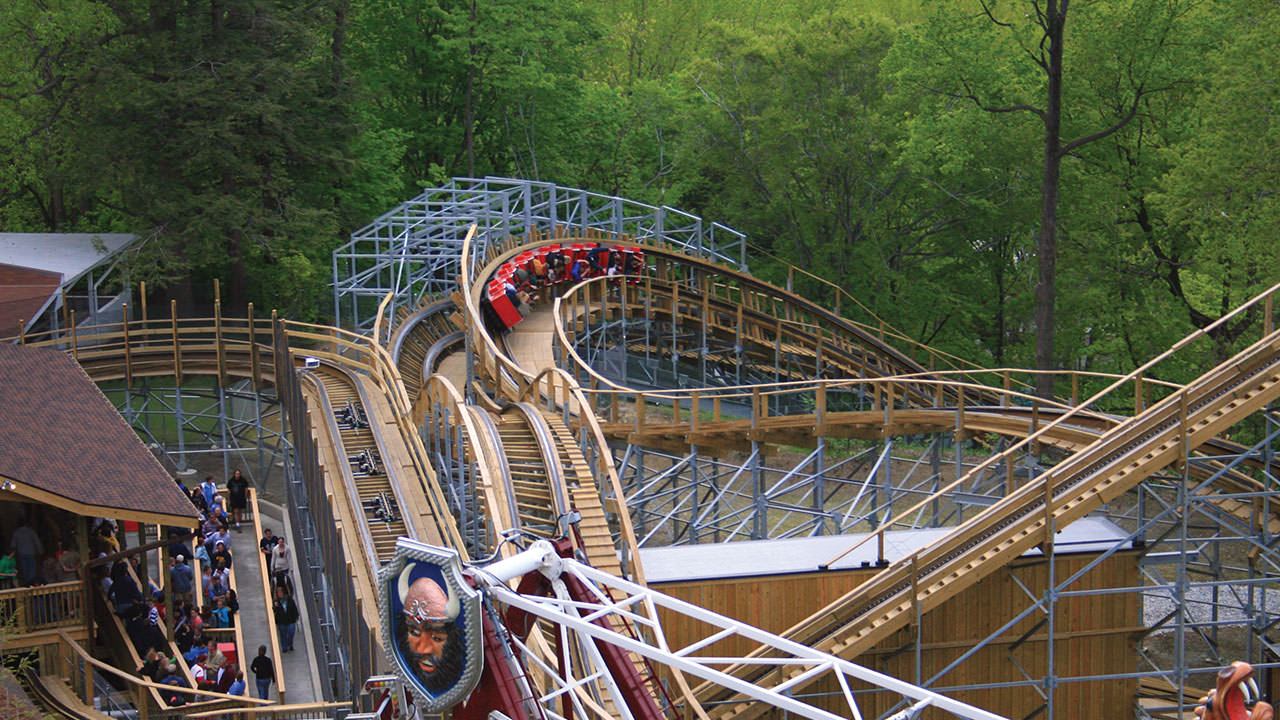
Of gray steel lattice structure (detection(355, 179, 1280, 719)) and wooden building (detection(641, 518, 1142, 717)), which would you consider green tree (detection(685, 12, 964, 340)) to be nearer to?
gray steel lattice structure (detection(355, 179, 1280, 719))

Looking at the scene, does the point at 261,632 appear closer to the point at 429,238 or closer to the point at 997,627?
the point at 997,627

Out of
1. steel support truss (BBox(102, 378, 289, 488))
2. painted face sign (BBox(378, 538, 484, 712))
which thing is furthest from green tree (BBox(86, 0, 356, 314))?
painted face sign (BBox(378, 538, 484, 712))

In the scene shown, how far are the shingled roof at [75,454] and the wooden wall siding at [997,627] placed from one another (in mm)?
7377

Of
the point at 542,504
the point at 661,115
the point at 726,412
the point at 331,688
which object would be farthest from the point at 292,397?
the point at 661,115

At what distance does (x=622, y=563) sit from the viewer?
62.7ft

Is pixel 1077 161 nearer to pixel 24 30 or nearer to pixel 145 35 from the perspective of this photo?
pixel 145 35

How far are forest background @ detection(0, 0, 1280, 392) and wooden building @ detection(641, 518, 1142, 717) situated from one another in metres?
14.2

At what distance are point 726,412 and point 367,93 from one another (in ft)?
52.2

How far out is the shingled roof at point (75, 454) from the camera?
18.7 meters

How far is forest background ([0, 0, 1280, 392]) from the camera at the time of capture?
37094 millimetres

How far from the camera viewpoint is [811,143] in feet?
152

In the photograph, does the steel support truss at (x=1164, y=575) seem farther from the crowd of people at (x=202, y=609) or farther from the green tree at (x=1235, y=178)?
the crowd of people at (x=202, y=609)

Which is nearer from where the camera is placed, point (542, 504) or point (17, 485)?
point (17, 485)

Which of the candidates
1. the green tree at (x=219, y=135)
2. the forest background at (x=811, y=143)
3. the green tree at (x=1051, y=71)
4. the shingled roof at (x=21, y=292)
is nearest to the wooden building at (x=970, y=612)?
the forest background at (x=811, y=143)
